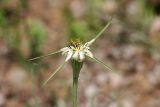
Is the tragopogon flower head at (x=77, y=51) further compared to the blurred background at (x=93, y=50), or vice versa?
the blurred background at (x=93, y=50)

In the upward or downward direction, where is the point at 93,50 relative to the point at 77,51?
upward

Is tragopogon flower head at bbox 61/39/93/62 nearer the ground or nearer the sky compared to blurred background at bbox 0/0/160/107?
nearer the ground

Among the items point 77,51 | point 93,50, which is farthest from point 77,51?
point 93,50

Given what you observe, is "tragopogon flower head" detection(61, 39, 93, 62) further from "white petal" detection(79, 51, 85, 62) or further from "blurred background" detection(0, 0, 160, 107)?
"blurred background" detection(0, 0, 160, 107)

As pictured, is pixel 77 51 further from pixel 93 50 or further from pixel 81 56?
pixel 93 50

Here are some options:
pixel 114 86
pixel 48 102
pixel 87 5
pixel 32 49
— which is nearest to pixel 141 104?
pixel 114 86

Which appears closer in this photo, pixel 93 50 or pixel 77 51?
pixel 77 51

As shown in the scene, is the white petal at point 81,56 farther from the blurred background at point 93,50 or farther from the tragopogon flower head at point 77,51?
the blurred background at point 93,50

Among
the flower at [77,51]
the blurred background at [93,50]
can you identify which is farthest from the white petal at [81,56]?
the blurred background at [93,50]

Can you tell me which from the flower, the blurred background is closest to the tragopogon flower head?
the flower
